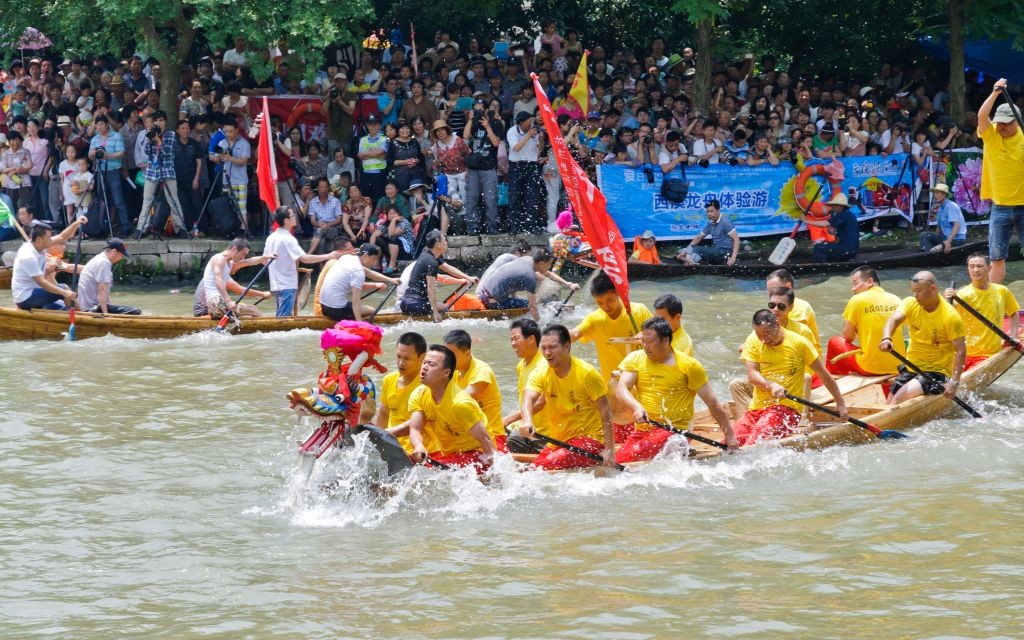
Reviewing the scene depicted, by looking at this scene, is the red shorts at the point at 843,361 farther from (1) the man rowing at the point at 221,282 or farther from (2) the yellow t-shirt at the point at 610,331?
(1) the man rowing at the point at 221,282

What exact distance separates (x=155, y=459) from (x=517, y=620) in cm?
443

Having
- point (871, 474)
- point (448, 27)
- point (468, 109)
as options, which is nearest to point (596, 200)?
point (871, 474)

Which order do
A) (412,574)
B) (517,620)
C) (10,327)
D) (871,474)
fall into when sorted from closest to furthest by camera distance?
1. (517,620)
2. (412,574)
3. (871,474)
4. (10,327)

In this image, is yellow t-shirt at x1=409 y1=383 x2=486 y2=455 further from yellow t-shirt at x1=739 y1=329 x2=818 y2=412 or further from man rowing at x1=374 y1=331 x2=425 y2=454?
yellow t-shirt at x1=739 y1=329 x2=818 y2=412

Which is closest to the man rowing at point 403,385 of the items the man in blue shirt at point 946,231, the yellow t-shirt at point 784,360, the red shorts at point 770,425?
the red shorts at point 770,425

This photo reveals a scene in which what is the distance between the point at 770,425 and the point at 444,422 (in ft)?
9.04

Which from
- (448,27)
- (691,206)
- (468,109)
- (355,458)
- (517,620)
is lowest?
(517,620)

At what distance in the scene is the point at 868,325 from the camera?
11562 mm

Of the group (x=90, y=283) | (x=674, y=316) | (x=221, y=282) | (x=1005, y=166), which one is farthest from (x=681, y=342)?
(x=90, y=283)

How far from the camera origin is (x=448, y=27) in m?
22.5

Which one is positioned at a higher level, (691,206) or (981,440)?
(691,206)

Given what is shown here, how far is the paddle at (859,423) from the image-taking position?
9.91 metres

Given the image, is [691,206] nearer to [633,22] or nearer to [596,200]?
[633,22]

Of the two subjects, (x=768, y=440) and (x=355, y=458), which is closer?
(x=355, y=458)
